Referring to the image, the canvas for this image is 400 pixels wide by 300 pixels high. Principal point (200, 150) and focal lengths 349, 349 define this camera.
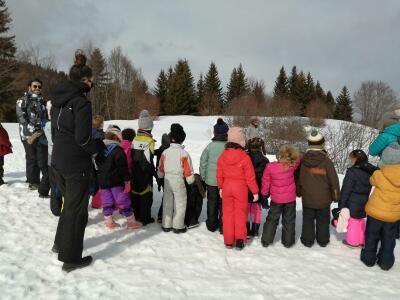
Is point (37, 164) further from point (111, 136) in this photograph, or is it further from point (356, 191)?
point (356, 191)

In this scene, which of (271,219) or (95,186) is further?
(95,186)

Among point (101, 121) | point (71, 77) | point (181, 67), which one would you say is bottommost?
point (101, 121)

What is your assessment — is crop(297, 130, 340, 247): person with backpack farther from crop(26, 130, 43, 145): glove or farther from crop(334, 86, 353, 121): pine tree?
crop(334, 86, 353, 121): pine tree

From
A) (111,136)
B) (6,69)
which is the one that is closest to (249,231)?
(111,136)

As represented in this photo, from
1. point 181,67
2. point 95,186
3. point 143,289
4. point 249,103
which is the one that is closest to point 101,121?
point 95,186

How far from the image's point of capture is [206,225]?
6051 mm

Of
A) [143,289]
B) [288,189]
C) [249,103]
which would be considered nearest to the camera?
[143,289]

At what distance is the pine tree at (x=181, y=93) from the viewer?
5388 centimetres

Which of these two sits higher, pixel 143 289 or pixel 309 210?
pixel 309 210

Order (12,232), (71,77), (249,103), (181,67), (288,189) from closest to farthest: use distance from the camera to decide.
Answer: (71,77) → (12,232) → (288,189) → (249,103) → (181,67)

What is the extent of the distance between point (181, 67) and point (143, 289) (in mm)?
53835

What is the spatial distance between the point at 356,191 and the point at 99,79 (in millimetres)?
51120

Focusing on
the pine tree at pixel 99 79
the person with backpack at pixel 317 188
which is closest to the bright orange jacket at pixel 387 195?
the person with backpack at pixel 317 188

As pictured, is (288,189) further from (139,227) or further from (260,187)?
(139,227)
